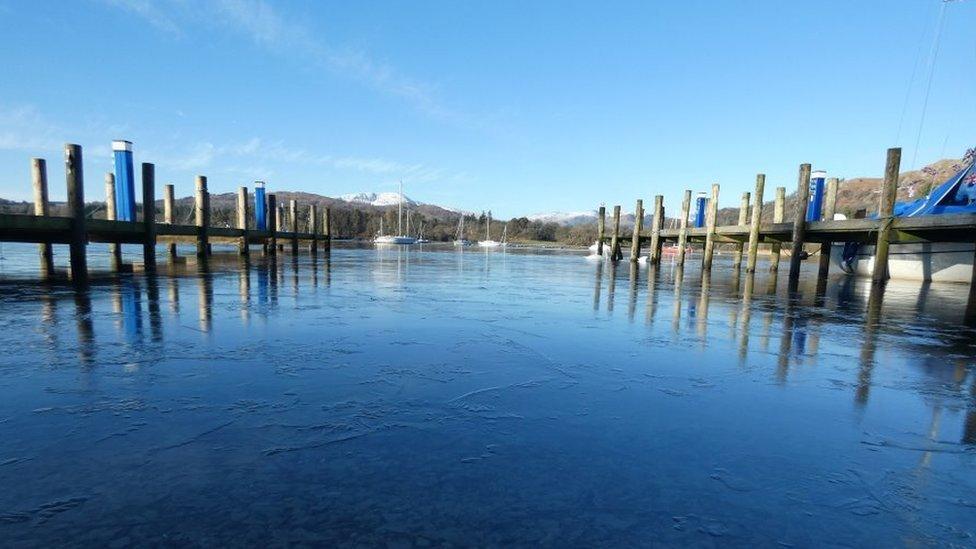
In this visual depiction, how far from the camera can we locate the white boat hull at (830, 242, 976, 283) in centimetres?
1727

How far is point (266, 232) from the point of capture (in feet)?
86.7

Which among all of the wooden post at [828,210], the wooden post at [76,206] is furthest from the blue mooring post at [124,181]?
the wooden post at [828,210]

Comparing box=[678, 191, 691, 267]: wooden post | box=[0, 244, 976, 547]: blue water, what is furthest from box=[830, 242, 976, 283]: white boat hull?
box=[0, 244, 976, 547]: blue water

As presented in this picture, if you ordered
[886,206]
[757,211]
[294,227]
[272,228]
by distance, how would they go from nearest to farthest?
[886,206] < [757,211] < [272,228] < [294,227]

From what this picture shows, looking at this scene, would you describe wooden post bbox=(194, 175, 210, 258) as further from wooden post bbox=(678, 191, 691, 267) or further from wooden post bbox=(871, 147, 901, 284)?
wooden post bbox=(871, 147, 901, 284)

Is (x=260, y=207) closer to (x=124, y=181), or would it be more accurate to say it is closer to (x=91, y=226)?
(x=124, y=181)

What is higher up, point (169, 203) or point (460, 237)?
point (169, 203)

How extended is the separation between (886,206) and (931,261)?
7521 mm

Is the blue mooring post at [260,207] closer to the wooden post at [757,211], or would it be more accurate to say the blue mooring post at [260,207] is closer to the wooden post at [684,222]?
the wooden post at [684,222]

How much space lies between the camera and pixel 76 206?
39.4 ft

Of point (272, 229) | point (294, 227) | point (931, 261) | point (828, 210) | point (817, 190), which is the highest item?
point (817, 190)

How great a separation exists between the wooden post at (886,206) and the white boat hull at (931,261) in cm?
505

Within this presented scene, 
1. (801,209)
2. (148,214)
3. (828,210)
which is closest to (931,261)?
(828,210)

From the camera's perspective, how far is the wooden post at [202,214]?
20.2m
